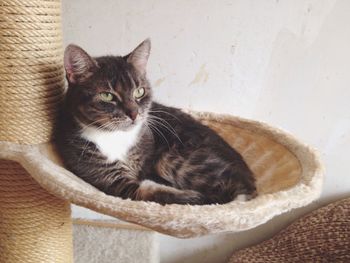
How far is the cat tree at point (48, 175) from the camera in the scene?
0.63m

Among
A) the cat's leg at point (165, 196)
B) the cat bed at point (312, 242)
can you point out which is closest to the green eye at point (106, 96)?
the cat's leg at point (165, 196)

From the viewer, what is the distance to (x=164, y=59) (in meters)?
1.38

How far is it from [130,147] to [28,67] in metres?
0.36

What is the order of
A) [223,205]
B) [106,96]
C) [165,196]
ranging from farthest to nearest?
A: [106,96] < [165,196] < [223,205]

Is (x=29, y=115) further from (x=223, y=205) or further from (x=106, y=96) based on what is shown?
(x=223, y=205)

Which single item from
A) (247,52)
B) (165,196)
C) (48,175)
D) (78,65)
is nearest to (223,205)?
(165,196)

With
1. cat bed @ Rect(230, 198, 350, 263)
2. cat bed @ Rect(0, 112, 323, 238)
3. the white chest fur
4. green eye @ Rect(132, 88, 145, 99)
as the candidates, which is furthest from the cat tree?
cat bed @ Rect(230, 198, 350, 263)

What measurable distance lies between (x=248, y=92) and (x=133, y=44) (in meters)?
0.52

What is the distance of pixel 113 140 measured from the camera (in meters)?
0.98

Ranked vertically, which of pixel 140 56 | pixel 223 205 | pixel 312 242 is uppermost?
pixel 140 56

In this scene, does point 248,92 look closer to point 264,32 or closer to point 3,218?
point 264,32

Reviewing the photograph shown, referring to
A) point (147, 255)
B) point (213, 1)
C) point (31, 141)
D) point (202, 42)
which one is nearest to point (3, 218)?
point (31, 141)

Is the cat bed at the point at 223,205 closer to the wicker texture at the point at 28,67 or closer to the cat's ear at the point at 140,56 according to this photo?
the wicker texture at the point at 28,67

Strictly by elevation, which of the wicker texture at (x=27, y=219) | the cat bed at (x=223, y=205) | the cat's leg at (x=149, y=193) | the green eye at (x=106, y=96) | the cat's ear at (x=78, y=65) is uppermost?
the cat's ear at (x=78, y=65)
